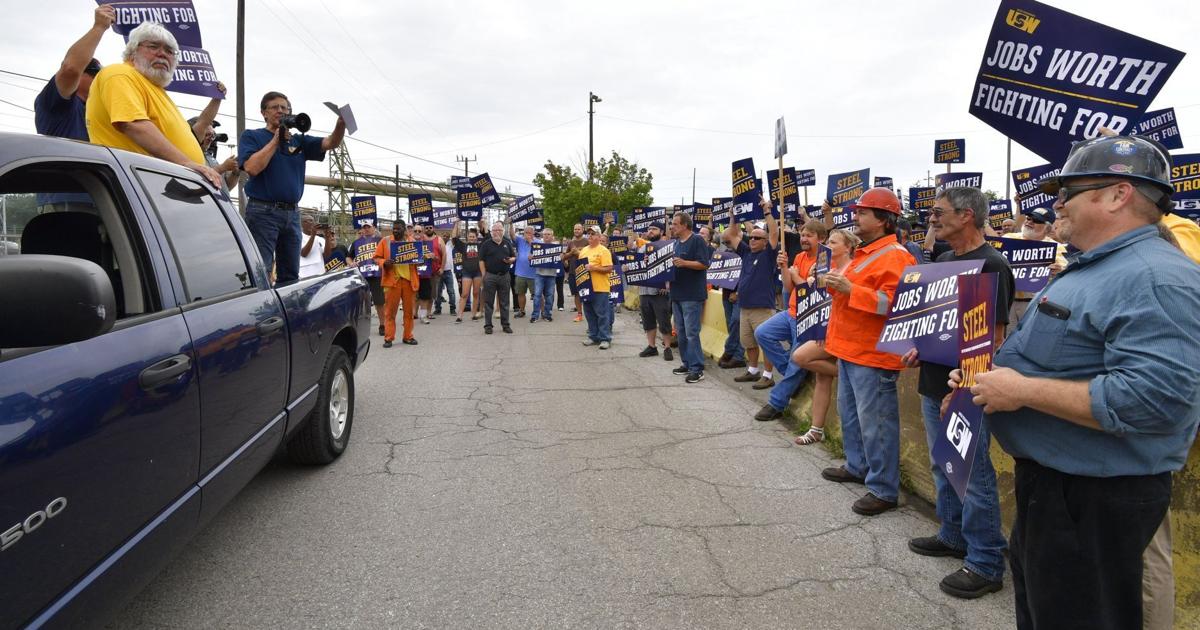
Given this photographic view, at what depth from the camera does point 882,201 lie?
3959 millimetres

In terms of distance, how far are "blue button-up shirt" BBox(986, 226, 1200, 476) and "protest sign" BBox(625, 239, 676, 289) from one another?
612cm

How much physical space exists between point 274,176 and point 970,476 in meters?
5.10

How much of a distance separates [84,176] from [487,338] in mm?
8950

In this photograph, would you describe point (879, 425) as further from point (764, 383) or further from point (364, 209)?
point (364, 209)

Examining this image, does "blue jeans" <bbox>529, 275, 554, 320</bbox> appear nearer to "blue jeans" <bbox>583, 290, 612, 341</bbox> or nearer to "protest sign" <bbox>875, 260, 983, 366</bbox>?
"blue jeans" <bbox>583, 290, 612, 341</bbox>

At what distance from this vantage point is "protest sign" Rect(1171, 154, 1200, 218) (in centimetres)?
911

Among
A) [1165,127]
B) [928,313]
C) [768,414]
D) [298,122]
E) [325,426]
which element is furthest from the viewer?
[1165,127]

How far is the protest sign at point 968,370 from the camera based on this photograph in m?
2.46

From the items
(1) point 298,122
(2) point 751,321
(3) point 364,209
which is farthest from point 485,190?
(1) point 298,122

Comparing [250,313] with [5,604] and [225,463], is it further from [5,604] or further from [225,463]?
[5,604]

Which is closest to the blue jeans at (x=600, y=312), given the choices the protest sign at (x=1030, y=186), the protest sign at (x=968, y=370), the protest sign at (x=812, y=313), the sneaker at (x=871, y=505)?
the protest sign at (x=812, y=313)

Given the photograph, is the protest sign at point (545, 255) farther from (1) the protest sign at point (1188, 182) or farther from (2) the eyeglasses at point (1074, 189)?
(2) the eyeglasses at point (1074, 189)

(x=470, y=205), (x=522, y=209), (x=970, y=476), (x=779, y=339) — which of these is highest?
(x=470, y=205)

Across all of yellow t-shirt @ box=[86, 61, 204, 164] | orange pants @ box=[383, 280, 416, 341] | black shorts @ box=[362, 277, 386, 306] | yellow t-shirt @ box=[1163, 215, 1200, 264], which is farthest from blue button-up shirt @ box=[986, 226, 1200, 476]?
black shorts @ box=[362, 277, 386, 306]
